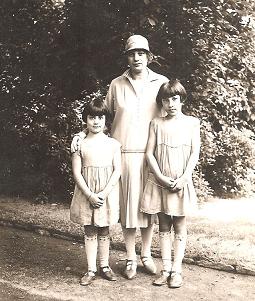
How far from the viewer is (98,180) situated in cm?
453

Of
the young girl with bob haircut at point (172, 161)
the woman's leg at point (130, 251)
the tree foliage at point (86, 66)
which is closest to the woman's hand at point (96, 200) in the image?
the young girl with bob haircut at point (172, 161)

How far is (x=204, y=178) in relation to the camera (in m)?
9.35

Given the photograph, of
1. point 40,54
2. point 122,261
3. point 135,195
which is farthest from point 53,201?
point 135,195

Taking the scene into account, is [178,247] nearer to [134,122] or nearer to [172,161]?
[172,161]

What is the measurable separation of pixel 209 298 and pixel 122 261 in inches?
50.7

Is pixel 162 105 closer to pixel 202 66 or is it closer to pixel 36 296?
pixel 36 296

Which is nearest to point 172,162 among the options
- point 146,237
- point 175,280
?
point 146,237

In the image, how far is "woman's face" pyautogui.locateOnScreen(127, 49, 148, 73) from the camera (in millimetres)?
4574

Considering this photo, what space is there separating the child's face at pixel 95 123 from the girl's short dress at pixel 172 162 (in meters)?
0.46

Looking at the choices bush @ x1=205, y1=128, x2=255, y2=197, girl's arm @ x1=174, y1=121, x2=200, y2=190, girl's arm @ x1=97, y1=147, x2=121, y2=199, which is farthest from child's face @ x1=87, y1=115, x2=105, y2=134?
bush @ x1=205, y1=128, x2=255, y2=197

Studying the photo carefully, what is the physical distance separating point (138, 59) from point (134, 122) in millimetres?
569

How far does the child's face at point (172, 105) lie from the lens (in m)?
4.45

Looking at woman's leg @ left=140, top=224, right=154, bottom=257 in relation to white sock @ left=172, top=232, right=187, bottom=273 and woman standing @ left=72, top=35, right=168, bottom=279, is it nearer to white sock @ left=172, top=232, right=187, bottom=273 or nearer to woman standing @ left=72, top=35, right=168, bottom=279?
woman standing @ left=72, top=35, right=168, bottom=279

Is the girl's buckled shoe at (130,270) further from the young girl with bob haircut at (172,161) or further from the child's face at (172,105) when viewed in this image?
the child's face at (172,105)
